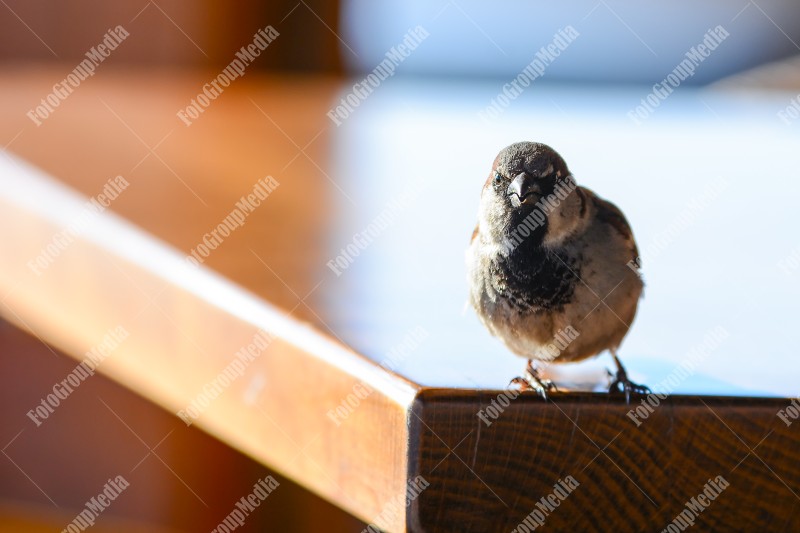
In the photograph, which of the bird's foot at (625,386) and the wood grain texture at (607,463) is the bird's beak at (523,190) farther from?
the wood grain texture at (607,463)

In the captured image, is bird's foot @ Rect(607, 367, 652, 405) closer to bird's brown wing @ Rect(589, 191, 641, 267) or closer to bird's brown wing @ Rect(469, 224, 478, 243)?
bird's brown wing @ Rect(589, 191, 641, 267)

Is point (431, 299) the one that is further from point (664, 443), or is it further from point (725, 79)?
point (725, 79)

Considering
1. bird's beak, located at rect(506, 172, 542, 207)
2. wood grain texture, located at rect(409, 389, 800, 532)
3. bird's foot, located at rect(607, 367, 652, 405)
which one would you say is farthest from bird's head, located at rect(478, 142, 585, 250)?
wood grain texture, located at rect(409, 389, 800, 532)

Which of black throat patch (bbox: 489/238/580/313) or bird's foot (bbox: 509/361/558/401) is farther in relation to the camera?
black throat patch (bbox: 489/238/580/313)

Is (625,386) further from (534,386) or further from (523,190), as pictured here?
(523,190)

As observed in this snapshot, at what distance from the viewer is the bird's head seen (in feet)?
5.22

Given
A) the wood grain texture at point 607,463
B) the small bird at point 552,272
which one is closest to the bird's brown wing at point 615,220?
the small bird at point 552,272

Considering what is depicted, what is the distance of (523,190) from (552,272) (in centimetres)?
23

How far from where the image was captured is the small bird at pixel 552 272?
1.73 m

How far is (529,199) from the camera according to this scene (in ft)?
5.35

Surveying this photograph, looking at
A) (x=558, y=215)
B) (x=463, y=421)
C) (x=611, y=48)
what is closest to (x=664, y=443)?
(x=463, y=421)

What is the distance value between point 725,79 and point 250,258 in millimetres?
1949

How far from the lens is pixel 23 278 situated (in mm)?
1644

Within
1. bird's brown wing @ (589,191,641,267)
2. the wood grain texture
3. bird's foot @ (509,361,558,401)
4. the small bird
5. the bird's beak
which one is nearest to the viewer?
the wood grain texture
